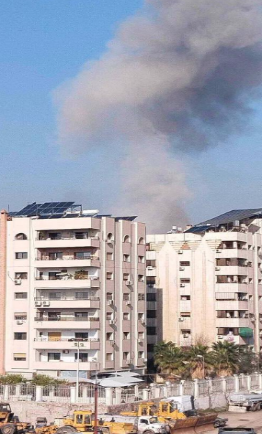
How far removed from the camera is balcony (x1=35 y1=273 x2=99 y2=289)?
81.6m

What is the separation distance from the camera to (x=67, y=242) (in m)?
82.6

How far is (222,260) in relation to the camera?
320ft

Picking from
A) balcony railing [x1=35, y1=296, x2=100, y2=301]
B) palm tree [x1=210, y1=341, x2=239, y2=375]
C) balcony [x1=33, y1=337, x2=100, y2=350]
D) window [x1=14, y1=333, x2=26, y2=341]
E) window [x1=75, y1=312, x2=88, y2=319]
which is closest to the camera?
balcony [x1=33, y1=337, x2=100, y2=350]

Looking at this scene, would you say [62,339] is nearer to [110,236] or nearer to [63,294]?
[63,294]

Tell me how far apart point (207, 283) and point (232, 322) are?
5.26 m

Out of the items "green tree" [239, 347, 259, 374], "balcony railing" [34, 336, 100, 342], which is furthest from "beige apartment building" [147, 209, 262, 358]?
"balcony railing" [34, 336, 100, 342]

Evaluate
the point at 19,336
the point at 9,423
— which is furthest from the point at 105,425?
the point at 19,336

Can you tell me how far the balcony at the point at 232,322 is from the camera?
9600 centimetres

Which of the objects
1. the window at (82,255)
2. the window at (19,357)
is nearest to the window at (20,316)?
the window at (19,357)

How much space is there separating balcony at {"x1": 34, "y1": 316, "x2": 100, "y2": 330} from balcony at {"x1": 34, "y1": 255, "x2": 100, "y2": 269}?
4772 millimetres

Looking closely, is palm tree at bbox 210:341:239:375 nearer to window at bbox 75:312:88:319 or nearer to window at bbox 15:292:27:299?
window at bbox 75:312:88:319

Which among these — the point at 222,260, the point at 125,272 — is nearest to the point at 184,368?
the point at 125,272

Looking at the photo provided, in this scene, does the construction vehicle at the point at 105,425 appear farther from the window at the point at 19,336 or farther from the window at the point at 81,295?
the window at the point at 19,336

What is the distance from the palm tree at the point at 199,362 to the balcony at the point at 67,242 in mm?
13427
